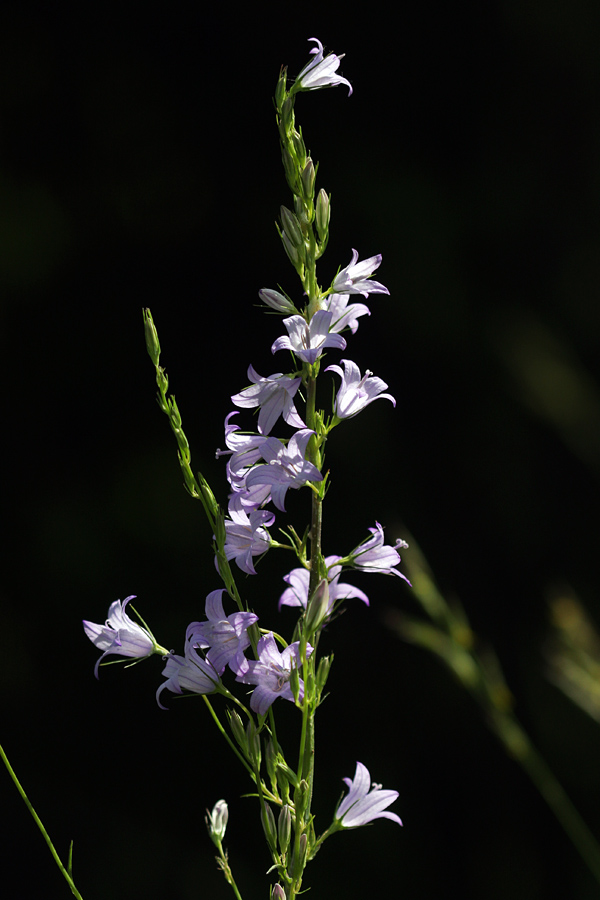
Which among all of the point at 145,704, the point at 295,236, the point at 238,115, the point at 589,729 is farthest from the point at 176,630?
the point at 295,236

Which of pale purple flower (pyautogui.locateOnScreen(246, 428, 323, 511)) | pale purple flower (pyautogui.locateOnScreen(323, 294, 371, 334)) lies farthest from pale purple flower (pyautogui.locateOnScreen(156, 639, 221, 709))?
pale purple flower (pyautogui.locateOnScreen(323, 294, 371, 334))

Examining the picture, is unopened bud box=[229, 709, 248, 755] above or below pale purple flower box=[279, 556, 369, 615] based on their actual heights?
below

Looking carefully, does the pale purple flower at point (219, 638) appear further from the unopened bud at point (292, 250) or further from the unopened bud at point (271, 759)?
the unopened bud at point (292, 250)

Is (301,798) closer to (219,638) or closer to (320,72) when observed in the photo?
(219,638)

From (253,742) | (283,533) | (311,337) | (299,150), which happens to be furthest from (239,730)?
(299,150)

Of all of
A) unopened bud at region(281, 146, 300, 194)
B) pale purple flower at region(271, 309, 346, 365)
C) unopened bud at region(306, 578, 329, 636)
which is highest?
unopened bud at region(281, 146, 300, 194)

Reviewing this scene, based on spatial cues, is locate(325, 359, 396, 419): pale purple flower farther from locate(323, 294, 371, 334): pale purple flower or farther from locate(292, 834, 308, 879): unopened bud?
locate(292, 834, 308, 879): unopened bud

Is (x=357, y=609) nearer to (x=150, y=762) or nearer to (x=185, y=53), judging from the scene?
(x=150, y=762)
